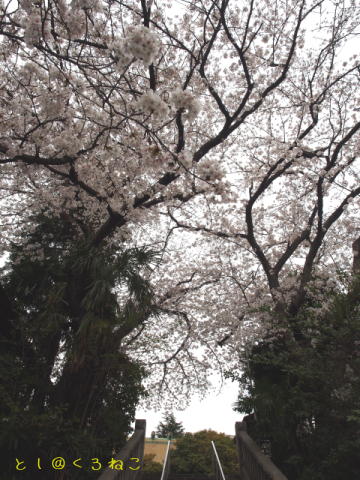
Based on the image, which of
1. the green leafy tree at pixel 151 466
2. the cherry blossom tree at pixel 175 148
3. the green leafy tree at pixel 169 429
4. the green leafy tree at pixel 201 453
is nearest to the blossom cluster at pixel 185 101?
the cherry blossom tree at pixel 175 148

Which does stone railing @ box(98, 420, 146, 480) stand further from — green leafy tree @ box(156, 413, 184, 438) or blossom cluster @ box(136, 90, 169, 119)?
green leafy tree @ box(156, 413, 184, 438)

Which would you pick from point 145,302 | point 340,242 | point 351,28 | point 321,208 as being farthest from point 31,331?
point 340,242

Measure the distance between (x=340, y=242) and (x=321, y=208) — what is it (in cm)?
205

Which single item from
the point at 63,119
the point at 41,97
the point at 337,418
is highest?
the point at 63,119

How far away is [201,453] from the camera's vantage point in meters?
9.11

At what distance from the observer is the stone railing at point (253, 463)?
3516mm

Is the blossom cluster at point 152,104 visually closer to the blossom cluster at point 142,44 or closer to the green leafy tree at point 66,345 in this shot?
the blossom cluster at point 142,44

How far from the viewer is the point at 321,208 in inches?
240

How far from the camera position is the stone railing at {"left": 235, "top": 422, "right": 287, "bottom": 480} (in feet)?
11.5

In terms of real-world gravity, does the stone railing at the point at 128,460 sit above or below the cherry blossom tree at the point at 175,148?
below

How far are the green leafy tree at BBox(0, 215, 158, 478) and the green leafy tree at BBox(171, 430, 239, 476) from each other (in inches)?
155

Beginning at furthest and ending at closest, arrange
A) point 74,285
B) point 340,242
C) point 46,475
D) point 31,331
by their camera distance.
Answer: point 340,242 → point 74,285 → point 31,331 → point 46,475

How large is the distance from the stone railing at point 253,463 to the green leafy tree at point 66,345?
1623 millimetres

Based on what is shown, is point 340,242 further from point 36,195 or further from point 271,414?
point 36,195
